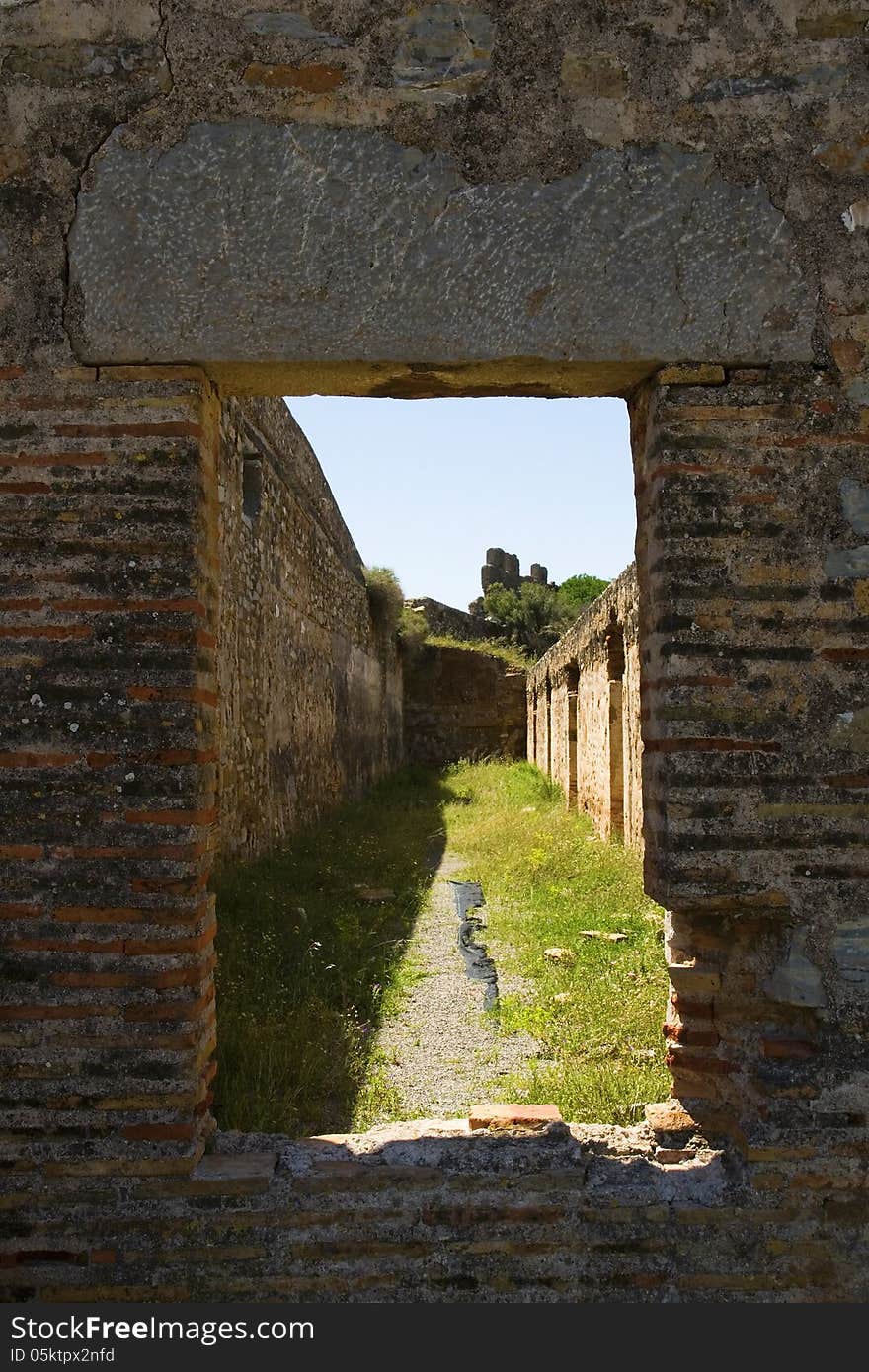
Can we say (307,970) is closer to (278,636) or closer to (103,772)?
(103,772)

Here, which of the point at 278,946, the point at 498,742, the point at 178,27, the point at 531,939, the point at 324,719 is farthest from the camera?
the point at 498,742

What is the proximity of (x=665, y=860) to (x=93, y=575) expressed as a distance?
190 centimetres

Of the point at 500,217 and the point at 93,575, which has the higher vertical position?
the point at 500,217

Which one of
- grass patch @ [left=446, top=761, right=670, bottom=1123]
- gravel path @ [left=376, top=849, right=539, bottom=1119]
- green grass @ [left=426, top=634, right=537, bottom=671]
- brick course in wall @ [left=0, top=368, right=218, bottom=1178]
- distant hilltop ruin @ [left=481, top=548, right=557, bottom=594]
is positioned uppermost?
distant hilltop ruin @ [left=481, top=548, right=557, bottom=594]

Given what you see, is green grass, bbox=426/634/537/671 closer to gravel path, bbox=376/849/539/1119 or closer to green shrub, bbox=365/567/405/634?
green shrub, bbox=365/567/405/634

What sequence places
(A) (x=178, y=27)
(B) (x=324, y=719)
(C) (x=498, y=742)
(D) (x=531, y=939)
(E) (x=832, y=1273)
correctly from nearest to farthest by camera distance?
(E) (x=832, y=1273), (A) (x=178, y=27), (D) (x=531, y=939), (B) (x=324, y=719), (C) (x=498, y=742)

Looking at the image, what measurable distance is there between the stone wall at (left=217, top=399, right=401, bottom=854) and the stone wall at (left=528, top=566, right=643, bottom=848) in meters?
3.00

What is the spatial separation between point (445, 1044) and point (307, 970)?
103cm

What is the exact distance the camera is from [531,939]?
6.13 metres

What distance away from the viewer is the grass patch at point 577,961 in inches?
148

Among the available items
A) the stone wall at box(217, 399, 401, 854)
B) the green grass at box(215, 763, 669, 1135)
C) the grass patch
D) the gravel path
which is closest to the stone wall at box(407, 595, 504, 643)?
the stone wall at box(217, 399, 401, 854)

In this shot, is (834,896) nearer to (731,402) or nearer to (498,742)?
(731,402)

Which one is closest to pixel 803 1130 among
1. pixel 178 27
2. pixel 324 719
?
pixel 178 27

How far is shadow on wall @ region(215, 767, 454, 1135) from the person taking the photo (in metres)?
3.67
